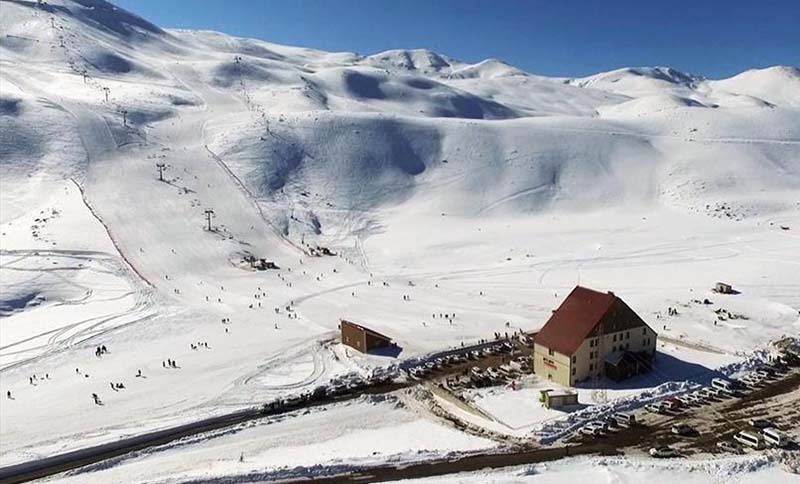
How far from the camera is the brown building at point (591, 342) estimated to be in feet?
111

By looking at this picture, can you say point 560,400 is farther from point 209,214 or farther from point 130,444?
point 209,214

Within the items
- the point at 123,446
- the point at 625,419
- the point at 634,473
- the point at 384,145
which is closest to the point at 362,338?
the point at 123,446

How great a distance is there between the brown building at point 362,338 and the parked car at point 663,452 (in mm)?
17571

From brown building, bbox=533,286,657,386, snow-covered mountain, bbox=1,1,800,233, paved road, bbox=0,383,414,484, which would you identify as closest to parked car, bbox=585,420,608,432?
brown building, bbox=533,286,657,386

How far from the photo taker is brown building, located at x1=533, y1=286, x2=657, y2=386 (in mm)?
33719

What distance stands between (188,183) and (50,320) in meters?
34.8

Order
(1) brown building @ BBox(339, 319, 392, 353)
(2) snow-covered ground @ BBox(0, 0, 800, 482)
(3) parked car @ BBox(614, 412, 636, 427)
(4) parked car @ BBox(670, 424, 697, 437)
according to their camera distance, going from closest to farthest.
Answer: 1. (4) parked car @ BBox(670, 424, 697, 437)
2. (3) parked car @ BBox(614, 412, 636, 427)
3. (2) snow-covered ground @ BBox(0, 0, 800, 482)
4. (1) brown building @ BBox(339, 319, 392, 353)

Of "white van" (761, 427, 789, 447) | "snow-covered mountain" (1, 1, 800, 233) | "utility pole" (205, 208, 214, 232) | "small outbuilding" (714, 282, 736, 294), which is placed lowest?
"white van" (761, 427, 789, 447)

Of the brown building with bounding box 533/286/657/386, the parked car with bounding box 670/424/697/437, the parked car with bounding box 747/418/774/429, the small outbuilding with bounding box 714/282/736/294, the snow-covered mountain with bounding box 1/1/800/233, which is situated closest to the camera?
the parked car with bounding box 670/424/697/437

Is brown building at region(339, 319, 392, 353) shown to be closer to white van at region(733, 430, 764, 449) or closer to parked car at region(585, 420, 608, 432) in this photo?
parked car at region(585, 420, 608, 432)

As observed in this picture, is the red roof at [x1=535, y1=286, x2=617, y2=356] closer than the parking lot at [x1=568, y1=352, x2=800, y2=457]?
No

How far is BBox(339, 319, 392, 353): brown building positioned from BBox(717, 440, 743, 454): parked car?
63.1ft

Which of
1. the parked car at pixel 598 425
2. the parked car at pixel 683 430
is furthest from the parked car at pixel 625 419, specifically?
the parked car at pixel 683 430

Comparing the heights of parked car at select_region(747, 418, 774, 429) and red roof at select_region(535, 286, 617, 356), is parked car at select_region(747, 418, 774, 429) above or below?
below
